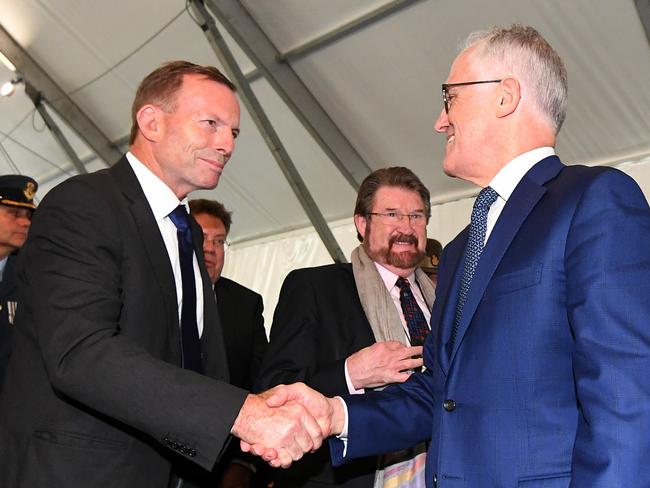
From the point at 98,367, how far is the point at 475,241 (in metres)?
0.90

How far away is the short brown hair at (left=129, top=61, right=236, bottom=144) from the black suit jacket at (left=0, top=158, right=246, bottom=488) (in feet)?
1.45

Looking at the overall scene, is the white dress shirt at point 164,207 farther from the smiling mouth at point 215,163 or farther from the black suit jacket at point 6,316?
the black suit jacket at point 6,316

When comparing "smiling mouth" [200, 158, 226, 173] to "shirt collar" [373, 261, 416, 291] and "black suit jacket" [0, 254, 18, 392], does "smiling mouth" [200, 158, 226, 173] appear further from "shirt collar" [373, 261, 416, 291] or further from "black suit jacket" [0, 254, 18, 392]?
"black suit jacket" [0, 254, 18, 392]

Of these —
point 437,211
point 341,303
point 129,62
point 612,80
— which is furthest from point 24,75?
point 341,303

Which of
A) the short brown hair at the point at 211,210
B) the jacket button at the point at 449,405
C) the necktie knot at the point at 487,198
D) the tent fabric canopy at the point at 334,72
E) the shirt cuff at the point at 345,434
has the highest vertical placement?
the tent fabric canopy at the point at 334,72

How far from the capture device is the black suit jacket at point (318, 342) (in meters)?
2.55

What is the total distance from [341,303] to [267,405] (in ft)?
2.85

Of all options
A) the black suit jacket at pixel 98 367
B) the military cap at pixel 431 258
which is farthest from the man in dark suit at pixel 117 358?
the military cap at pixel 431 258

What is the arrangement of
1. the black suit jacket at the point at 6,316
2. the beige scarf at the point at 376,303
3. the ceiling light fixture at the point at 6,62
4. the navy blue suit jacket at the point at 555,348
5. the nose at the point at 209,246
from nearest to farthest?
the navy blue suit jacket at the point at 555,348 < the beige scarf at the point at 376,303 < the black suit jacket at the point at 6,316 < the nose at the point at 209,246 < the ceiling light fixture at the point at 6,62

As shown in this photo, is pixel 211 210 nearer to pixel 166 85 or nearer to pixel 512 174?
pixel 166 85

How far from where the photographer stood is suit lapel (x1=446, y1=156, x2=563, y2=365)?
1622 millimetres

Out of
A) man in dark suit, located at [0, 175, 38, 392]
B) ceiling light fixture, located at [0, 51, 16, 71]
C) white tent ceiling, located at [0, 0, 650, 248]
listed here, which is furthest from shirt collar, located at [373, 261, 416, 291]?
ceiling light fixture, located at [0, 51, 16, 71]

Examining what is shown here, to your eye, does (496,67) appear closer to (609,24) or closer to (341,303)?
(341,303)

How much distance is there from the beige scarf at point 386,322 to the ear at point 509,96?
1092 mm
